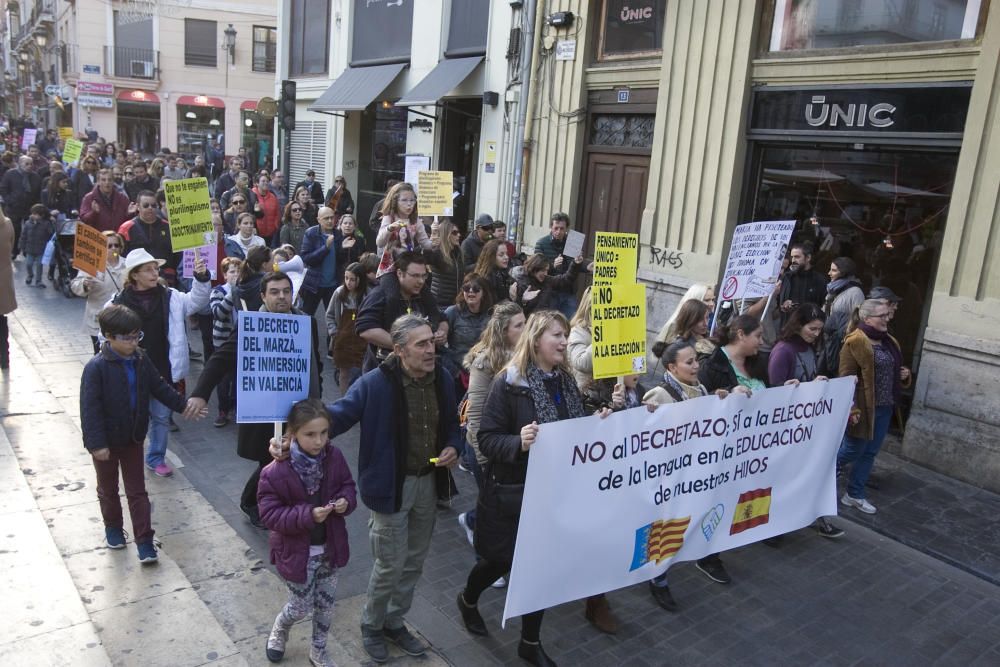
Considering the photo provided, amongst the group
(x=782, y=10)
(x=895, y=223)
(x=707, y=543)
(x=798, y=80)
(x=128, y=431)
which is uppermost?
(x=782, y=10)

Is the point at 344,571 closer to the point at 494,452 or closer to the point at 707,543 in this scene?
the point at 494,452

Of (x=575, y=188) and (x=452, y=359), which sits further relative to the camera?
(x=575, y=188)

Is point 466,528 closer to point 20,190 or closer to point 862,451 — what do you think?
point 862,451

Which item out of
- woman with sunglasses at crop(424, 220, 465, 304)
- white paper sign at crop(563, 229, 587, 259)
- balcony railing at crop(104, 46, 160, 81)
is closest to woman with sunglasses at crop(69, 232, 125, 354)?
woman with sunglasses at crop(424, 220, 465, 304)

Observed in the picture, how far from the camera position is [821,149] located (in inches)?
342

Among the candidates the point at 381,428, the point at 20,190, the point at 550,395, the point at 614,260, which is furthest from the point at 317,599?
the point at 20,190

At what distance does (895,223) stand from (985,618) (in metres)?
4.55

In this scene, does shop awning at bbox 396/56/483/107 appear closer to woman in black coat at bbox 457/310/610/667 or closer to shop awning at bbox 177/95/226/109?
woman in black coat at bbox 457/310/610/667

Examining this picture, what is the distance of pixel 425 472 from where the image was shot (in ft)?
12.8

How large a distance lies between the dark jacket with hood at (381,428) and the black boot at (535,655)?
101 centimetres

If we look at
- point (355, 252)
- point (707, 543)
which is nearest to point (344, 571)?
point (707, 543)

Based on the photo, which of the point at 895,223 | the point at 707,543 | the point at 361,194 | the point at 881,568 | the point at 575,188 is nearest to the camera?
the point at 707,543

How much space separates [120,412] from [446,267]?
3.86 metres

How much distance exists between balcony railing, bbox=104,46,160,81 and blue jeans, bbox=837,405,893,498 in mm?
40026
